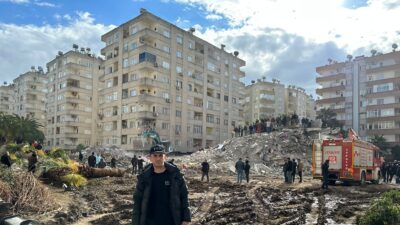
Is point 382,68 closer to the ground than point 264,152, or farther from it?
farther from it

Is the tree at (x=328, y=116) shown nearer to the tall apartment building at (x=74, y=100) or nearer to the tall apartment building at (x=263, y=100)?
the tall apartment building at (x=263, y=100)

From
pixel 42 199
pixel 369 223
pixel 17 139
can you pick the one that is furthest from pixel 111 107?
pixel 369 223

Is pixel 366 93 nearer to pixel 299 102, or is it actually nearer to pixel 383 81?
pixel 383 81

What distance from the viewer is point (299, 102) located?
11431 centimetres

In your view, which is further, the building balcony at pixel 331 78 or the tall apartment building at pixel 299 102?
the tall apartment building at pixel 299 102

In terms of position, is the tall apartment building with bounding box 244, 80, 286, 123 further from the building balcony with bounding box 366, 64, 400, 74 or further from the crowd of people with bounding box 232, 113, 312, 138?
the crowd of people with bounding box 232, 113, 312, 138

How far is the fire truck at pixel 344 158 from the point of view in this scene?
23.0 m

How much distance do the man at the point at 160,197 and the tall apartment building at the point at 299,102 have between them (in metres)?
105

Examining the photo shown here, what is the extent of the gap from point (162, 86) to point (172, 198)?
54.0 m

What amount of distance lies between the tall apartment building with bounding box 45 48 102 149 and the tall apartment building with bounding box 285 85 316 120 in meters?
53.9

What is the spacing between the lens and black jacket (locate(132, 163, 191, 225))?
507cm

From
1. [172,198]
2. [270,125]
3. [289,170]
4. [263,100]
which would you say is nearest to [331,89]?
[263,100]

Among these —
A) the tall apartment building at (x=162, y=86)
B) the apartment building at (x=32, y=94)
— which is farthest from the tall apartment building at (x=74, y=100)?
the apartment building at (x=32, y=94)

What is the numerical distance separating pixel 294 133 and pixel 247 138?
18.9 ft
